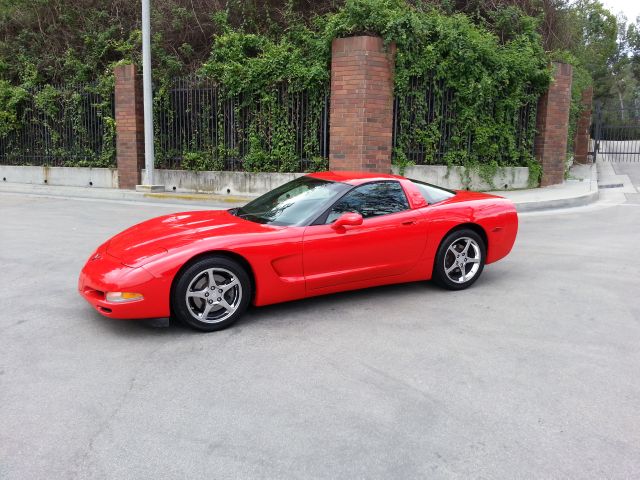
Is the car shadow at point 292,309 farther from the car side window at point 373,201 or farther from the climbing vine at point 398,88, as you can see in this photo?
the climbing vine at point 398,88

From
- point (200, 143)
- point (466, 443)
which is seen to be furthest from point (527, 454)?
point (200, 143)

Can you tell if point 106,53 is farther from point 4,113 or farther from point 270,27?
point 270,27

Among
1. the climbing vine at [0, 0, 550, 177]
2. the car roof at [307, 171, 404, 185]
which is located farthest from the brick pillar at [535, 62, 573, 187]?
the car roof at [307, 171, 404, 185]

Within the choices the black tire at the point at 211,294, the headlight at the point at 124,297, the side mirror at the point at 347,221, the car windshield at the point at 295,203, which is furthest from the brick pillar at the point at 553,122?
the headlight at the point at 124,297

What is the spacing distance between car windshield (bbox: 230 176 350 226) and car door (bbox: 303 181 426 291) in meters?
0.12

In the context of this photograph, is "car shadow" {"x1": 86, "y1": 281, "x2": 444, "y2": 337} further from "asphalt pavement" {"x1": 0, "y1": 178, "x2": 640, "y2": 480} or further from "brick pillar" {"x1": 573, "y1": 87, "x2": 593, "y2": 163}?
"brick pillar" {"x1": 573, "y1": 87, "x2": 593, "y2": 163}

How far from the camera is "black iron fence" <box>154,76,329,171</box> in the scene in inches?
529

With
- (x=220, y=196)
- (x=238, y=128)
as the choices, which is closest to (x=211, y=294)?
(x=220, y=196)

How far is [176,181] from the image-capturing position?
14.7m

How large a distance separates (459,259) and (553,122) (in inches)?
420

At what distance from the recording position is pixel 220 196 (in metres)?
13.4

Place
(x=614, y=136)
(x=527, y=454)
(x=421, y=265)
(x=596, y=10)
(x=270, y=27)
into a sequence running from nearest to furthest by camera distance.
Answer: (x=527, y=454)
(x=421, y=265)
(x=270, y=27)
(x=596, y=10)
(x=614, y=136)

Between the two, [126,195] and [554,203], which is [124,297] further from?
[554,203]

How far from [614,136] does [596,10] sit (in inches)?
265
